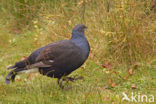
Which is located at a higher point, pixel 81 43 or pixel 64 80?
pixel 81 43

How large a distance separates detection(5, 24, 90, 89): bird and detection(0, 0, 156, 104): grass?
0.85ft

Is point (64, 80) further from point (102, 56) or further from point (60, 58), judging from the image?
point (102, 56)

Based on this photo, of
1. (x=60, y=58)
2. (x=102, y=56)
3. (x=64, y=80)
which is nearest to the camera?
(x=60, y=58)

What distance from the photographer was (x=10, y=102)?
506 cm

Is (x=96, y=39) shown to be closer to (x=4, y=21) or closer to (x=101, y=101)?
(x=101, y=101)

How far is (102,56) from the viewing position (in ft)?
23.2

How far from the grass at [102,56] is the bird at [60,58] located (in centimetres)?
26

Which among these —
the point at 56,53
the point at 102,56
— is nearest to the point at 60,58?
the point at 56,53

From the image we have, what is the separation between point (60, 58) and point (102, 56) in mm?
1785

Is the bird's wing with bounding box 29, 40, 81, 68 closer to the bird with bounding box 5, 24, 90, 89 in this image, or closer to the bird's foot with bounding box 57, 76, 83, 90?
the bird with bounding box 5, 24, 90, 89

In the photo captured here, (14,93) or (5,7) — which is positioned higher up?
(5,7)

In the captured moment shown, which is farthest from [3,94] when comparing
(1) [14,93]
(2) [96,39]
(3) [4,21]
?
(3) [4,21]

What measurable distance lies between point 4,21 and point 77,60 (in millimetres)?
5537

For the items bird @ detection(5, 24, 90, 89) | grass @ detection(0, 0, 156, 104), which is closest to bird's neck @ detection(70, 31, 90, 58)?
bird @ detection(5, 24, 90, 89)
